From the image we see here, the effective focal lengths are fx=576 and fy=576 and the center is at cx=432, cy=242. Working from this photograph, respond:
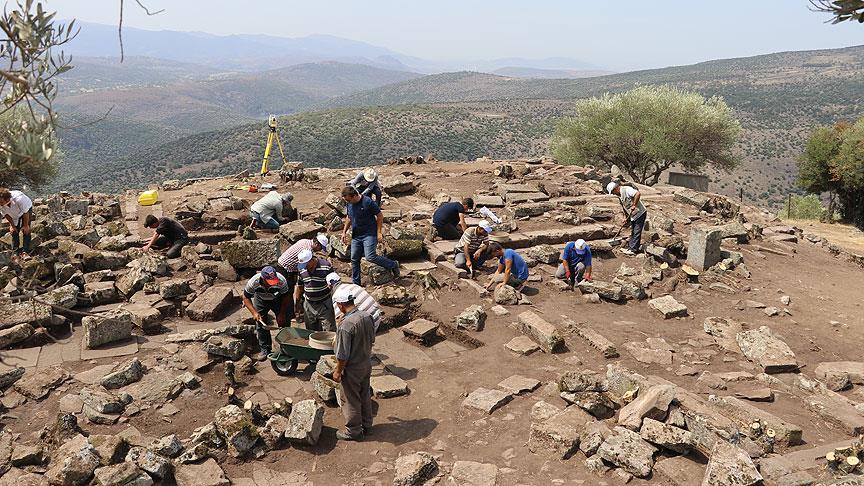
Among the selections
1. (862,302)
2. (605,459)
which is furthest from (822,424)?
(862,302)

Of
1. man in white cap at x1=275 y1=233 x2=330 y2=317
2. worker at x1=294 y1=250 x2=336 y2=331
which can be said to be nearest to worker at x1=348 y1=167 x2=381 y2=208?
man in white cap at x1=275 y1=233 x2=330 y2=317

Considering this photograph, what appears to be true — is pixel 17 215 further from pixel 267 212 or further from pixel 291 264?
pixel 291 264

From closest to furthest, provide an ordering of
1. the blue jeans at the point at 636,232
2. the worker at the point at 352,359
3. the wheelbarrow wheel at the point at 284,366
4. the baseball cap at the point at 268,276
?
the worker at the point at 352,359 → the wheelbarrow wheel at the point at 284,366 → the baseball cap at the point at 268,276 → the blue jeans at the point at 636,232

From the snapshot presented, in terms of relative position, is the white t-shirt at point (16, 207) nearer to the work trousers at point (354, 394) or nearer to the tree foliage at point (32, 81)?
the tree foliage at point (32, 81)

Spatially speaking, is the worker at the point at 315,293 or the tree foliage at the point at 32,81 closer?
the tree foliage at the point at 32,81

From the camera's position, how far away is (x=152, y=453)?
206 inches

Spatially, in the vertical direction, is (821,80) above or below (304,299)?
above

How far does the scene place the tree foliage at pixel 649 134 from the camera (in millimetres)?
27953

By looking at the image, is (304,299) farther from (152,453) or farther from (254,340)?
(152,453)

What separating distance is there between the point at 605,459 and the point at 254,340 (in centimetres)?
475

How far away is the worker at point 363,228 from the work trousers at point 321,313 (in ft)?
6.26

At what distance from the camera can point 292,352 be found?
695cm

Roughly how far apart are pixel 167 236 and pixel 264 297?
466cm

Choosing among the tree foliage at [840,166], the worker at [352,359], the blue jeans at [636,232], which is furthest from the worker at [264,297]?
the tree foliage at [840,166]
